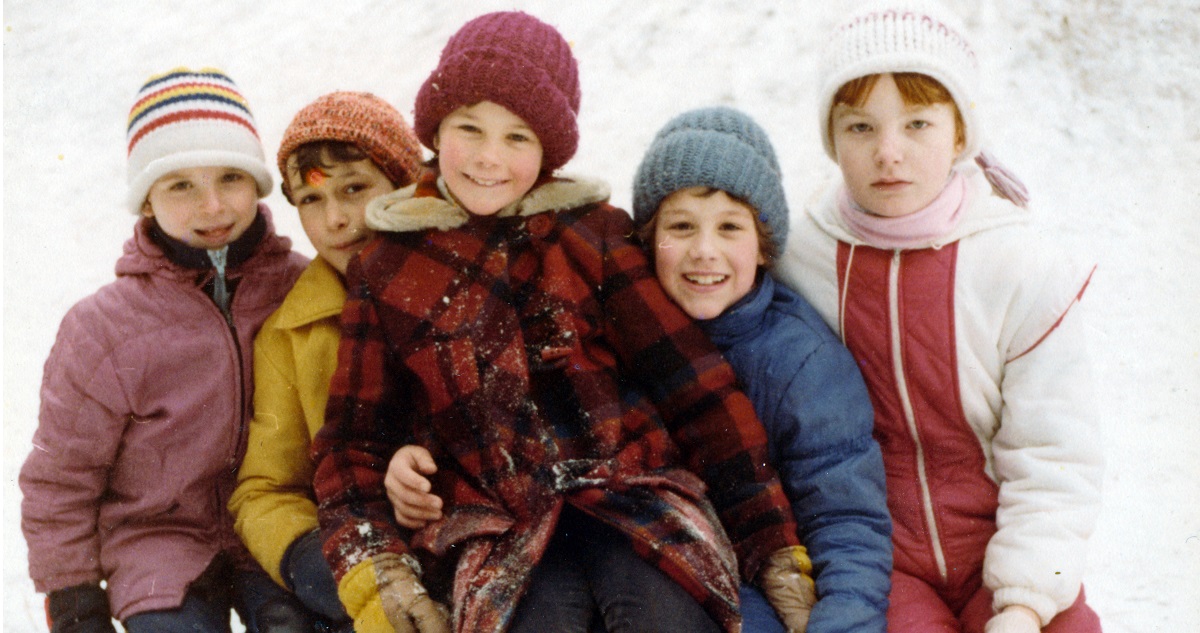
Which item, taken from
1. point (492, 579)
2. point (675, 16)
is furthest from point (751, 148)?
point (675, 16)

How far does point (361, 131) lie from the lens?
207 cm

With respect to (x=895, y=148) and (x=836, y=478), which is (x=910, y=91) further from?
(x=836, y=478)

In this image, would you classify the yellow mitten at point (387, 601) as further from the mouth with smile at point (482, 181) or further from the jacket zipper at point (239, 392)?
the mouth with smile at point (482, 181)

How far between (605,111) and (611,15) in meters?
0.56

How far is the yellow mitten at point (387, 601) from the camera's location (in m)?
1.62

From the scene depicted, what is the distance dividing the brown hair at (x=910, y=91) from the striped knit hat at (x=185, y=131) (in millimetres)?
1330

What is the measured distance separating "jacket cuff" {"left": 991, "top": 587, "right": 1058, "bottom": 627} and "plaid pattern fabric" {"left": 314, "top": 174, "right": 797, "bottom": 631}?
1.29ft

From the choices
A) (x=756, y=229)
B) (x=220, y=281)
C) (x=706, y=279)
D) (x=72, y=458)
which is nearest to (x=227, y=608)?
(x=72, y=458)

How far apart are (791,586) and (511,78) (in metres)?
1.09

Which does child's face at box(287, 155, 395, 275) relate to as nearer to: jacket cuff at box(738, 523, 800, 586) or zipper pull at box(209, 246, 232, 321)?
zipper pull at box(209, 246, 232, 321)

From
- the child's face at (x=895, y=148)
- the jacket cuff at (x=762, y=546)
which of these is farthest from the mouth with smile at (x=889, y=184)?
the jacket cuff at (x=762, y=546)

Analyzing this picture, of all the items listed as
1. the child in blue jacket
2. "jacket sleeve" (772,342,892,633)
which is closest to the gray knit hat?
the child in blue jacket

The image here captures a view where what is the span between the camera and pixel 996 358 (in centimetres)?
178

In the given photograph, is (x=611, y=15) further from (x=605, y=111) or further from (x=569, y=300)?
(x=569, y=300)
